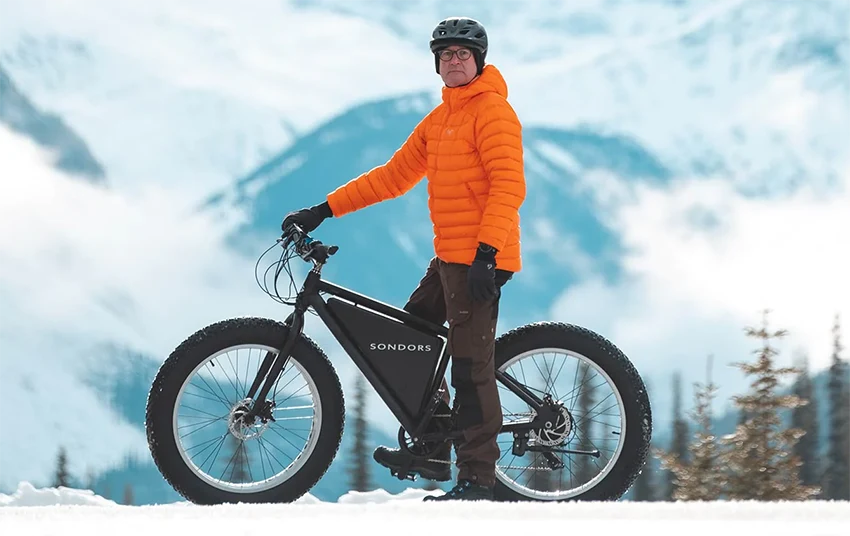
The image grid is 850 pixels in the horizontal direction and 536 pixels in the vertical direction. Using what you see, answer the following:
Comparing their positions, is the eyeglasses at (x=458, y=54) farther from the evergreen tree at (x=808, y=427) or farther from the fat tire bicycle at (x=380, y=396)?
the evergreen tree at (x=808, y=427)

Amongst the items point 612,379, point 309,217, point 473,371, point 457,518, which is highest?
point 309,217

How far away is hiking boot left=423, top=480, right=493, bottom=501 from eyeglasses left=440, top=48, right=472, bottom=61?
2.47m

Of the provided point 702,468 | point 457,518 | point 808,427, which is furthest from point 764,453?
point 808,427

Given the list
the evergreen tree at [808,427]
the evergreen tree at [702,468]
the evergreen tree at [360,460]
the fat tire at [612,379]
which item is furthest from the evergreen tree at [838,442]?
the fat tire at [612,379]

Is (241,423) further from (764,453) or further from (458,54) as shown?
(764,453)

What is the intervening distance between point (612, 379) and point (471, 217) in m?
1.44

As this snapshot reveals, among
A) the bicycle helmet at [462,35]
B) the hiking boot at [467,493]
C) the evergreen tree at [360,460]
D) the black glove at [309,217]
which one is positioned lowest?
the hiking boot at [467,493]

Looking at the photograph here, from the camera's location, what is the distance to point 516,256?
6.02 meters

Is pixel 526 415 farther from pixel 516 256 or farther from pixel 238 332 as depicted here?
pixel 238 332

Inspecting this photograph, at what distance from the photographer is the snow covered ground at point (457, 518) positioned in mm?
3900

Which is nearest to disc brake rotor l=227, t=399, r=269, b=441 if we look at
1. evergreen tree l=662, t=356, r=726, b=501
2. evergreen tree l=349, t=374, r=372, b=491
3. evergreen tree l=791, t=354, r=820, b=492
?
evergreen tree l=662, t=356, r=726, b=501

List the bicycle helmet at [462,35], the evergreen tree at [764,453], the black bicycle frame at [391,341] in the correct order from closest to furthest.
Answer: the bicycle helmet at [462,35] → the black bicycle frame at [391,341] → the evergreen tree at [764,453]

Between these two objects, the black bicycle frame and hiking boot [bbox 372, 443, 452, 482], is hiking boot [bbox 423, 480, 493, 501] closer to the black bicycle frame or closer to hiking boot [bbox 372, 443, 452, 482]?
hiking boot [bbox 372, 443, 452, 482]

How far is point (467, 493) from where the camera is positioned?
598 cm
